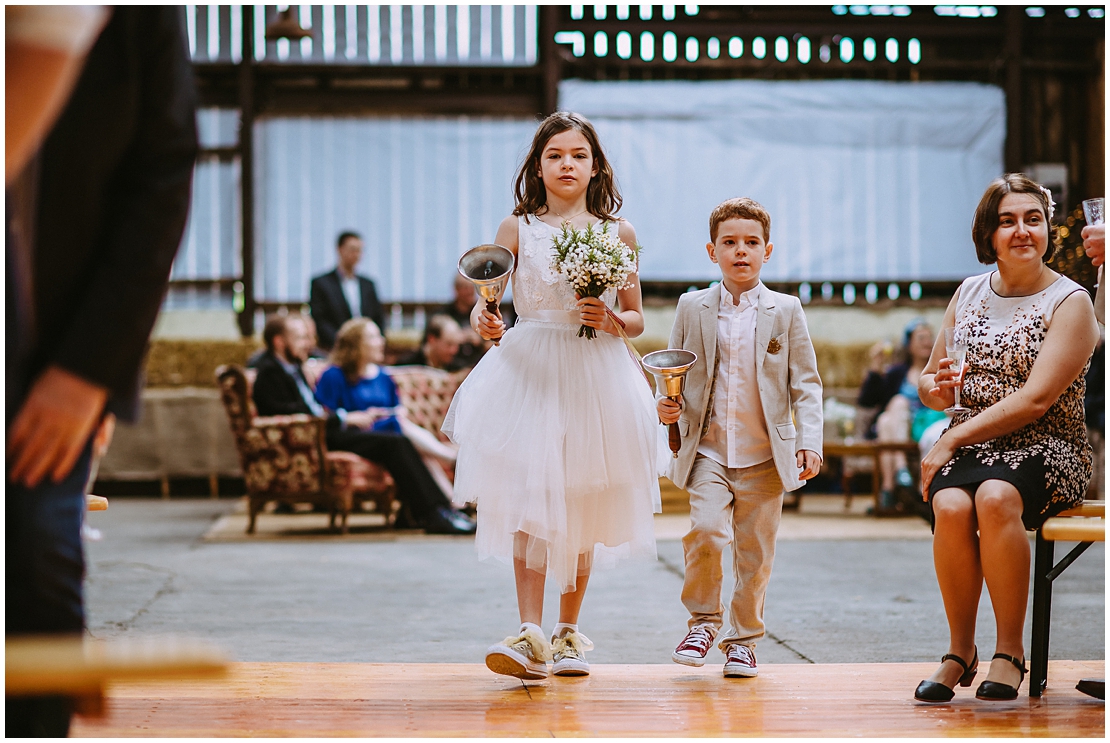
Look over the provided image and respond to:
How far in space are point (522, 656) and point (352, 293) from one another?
6591 mm

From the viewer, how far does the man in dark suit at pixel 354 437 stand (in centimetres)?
737

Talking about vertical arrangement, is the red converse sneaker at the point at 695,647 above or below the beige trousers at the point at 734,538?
below

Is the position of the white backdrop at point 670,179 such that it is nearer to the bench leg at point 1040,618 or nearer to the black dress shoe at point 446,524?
the black dress shoe at point 446,524

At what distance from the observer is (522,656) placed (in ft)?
9.86

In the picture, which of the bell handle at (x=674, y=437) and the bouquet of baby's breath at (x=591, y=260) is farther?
the bell handle at (x=674, y=437)

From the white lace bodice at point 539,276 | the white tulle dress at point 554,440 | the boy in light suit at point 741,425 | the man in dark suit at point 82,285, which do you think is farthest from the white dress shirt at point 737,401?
the man in dark suit at point 82,285

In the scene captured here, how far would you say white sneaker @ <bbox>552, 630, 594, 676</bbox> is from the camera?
125 inches

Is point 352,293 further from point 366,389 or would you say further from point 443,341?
point 366,389

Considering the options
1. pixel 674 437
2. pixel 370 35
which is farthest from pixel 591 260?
pixel 370 35

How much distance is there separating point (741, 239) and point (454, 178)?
7951 millimetres

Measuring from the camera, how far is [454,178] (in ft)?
36.2

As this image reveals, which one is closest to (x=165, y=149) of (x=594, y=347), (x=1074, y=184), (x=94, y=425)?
(x=94, y=425)

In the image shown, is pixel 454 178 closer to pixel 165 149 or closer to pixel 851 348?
pixel 851 348

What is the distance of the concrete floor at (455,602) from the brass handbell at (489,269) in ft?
2.89
